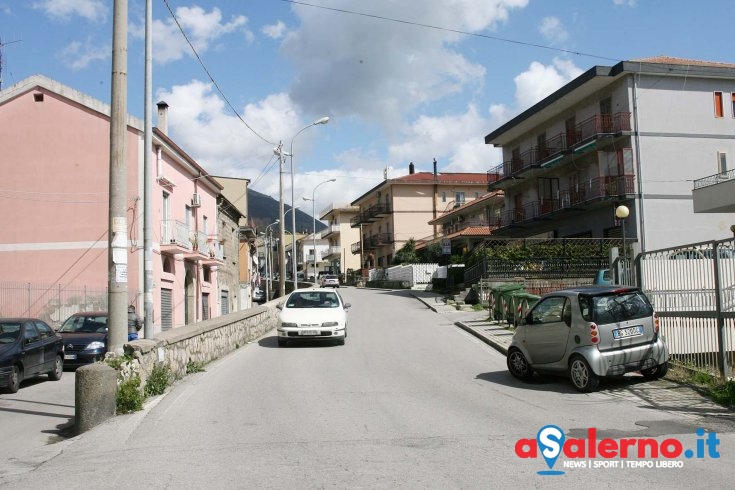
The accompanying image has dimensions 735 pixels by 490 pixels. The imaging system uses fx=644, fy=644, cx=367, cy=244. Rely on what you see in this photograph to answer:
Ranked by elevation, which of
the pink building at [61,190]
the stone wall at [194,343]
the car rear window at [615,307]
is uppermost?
the pink building at [61,190]

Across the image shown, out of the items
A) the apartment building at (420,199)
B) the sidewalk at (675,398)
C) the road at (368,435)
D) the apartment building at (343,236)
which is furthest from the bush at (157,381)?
the apartment building at (343,236)

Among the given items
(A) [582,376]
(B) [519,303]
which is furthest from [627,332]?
(B) [519,303]

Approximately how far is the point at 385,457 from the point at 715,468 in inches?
113

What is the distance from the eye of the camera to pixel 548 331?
1046 cm

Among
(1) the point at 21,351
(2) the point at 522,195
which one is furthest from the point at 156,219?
(2) the point at 522,195

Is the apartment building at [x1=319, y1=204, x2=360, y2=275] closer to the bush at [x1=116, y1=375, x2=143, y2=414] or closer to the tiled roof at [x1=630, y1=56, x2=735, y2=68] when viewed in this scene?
the tiled roof at [x1=630, y1=56, x2=735, y2=68]

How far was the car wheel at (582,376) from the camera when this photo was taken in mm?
9461

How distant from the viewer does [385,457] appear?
6.07 m

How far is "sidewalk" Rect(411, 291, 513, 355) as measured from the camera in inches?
631

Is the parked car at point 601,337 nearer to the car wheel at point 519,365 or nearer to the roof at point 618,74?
the car wheel at point 519,365

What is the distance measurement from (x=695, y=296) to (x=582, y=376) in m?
2.47

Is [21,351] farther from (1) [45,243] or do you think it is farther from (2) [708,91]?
(2) [708,91]

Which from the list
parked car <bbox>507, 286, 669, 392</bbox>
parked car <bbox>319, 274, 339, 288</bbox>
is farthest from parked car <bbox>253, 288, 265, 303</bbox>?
parked car <bbox>507, 286, 669, 392</bbox>

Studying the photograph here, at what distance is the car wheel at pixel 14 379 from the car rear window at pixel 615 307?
33.6 ft
